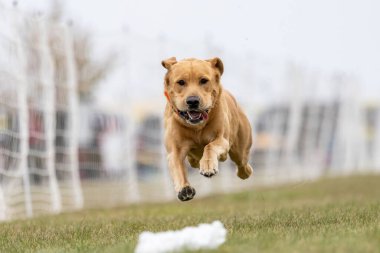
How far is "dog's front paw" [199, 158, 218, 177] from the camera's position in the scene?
24.7 feet

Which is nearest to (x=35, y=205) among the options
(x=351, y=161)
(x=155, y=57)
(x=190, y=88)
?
(x=155, y=57)

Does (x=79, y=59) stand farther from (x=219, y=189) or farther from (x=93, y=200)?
(x=219, y=189)

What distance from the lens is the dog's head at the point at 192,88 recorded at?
7629 mm

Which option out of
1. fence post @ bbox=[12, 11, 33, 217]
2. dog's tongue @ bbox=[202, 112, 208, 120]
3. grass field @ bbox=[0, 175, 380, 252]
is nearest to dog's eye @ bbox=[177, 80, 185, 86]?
dog's tongue @ bbox=[202, 112, 208, 120]

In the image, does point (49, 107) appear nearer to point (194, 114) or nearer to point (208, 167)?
point (194, 114)

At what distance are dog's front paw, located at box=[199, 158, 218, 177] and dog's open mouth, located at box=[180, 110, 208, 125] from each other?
38cm

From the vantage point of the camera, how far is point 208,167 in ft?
24.8

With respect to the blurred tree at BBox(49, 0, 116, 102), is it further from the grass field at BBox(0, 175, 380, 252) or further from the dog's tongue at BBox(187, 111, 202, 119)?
the dog's tongue at BBox(187, 111, 202, 119)

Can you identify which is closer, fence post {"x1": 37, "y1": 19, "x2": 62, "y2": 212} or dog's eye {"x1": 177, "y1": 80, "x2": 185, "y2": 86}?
dog's eye {"x1": 177, "y1": 80, "x2": 185, "y2": 86}

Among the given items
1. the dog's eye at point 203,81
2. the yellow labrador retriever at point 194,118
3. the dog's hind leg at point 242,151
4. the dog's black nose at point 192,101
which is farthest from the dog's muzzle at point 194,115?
the dog's hind leg at point 242,151

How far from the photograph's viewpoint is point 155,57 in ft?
59.1

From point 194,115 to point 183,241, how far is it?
2015 mm

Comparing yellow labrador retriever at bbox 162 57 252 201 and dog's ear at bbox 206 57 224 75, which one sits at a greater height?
dog's ear at bbox 206 57 224 75

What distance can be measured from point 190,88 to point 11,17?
5420 mm
